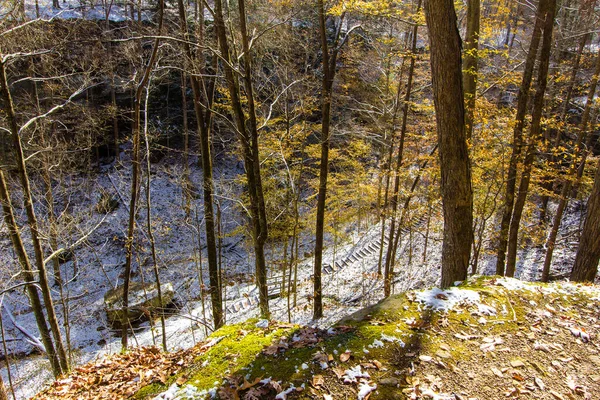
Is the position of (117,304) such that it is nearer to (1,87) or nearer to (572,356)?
(1,87)

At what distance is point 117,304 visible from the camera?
40.4 ft

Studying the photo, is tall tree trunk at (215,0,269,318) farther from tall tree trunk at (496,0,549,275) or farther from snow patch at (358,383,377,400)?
tall tree trunk at (496,0,549,275)

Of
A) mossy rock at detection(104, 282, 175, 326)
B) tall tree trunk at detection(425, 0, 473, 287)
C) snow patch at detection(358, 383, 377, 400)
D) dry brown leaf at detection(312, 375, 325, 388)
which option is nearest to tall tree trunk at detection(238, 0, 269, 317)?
tall tree trunk at detection(425, 0, 473, 287)

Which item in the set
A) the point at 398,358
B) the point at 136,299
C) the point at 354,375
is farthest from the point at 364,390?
the point at 136,299

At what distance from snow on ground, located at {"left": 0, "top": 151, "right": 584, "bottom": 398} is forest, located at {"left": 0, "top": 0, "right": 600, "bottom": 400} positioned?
0.11 meters

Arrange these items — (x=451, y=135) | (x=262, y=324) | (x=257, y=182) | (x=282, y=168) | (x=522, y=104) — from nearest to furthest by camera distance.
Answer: (x=262, y=324) < (x=451, y=135) < (x=257, y=182) < (x=522, y=104) < (x=282, y=168)

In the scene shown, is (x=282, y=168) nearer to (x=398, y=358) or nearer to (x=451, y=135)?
(x=451, y=135)

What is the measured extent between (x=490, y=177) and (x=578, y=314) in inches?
213

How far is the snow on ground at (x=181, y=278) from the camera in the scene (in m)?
11.0

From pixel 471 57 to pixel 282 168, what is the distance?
8371 mm

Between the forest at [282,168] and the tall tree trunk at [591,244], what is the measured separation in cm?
2

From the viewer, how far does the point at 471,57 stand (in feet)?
21.8

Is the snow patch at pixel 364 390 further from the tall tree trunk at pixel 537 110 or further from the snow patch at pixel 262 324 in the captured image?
the tall tree trunk at pixel 537 110

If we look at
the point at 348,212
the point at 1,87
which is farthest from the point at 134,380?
the point at 348,212
